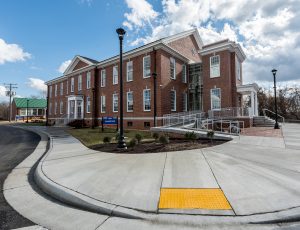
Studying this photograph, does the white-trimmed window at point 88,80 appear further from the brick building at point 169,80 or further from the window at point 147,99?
the window at point 147,99

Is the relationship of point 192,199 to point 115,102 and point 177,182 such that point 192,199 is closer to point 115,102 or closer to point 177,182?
point 177,182

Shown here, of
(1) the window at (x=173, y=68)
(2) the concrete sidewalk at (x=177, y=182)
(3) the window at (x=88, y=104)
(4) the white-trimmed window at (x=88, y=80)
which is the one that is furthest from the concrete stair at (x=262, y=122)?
(4) the white-trimmed window at (x=88, y=80)

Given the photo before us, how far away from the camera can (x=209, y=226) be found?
3037 mm

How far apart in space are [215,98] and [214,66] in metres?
3.60

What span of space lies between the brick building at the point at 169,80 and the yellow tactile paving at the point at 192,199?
12489 millimetres

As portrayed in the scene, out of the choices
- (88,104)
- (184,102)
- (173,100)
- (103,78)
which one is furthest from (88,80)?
(184,102)

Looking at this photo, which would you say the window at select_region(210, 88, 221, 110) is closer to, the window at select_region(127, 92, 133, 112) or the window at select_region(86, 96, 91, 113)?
the window at select_region(127, 92, 133, 112)

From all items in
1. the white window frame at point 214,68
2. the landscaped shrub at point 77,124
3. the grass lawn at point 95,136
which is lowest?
the grass lawn at point 95,136

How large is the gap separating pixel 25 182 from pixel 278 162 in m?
8.14

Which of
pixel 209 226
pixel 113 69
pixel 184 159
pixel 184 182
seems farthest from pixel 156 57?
pixel 209 226

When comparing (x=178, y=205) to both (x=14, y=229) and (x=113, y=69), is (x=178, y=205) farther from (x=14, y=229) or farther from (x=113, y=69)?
(x=113, y=69)

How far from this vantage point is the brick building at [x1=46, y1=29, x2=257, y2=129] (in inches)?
792

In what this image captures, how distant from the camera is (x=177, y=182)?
4.83 m

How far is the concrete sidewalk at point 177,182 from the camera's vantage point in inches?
132
